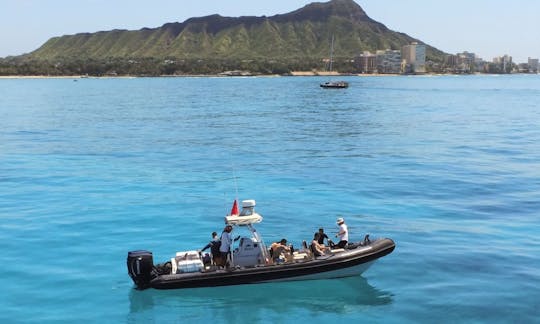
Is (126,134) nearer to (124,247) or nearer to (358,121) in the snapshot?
(358,121)

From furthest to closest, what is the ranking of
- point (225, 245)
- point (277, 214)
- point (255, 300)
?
point (277, 214) → point (225, 245) → point (255, 300)

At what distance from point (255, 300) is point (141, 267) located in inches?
162

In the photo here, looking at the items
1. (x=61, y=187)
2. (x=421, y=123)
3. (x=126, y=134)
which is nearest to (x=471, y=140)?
(x=421, y=123)

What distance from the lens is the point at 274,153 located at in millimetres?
52875

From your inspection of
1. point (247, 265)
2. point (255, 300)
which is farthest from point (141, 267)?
point (255, 300)

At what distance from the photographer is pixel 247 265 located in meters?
21.0

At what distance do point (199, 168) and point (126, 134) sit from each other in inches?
1002

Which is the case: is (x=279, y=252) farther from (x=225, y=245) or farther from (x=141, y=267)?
(x=141, y=267)

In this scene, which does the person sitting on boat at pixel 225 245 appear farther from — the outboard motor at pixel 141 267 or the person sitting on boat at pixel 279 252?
the outboard motor at pixel 141 267

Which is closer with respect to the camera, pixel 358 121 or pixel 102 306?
pixel 102 306

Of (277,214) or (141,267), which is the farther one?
(277,214)

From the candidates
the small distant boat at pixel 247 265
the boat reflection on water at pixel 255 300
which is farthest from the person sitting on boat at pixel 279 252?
the boat reflection on water at pixel 255 300

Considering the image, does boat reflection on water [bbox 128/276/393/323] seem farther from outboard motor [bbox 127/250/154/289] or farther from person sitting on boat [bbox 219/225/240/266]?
person sitting on boat [bbox 219/225/240/266]

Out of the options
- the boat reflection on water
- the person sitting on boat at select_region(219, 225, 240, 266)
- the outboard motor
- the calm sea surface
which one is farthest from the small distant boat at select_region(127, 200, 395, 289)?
the calm sea surface
